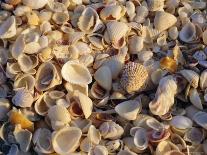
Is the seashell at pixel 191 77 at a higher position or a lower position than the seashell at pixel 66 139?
higher

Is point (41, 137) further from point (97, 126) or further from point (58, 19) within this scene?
point (58, 19)

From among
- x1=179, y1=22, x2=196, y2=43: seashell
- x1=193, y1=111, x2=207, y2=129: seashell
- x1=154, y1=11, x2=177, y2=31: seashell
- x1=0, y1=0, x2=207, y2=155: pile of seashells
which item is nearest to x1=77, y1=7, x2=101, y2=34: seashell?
x1=0, y1=0, x2=207, y2=155: pile of seashells

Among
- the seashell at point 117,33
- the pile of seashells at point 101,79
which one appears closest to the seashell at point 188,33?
the pile of seashells at point 101,79

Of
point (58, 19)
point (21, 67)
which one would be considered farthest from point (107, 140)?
point (58, 19)

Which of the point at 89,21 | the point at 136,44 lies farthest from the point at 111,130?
the point at 89,21

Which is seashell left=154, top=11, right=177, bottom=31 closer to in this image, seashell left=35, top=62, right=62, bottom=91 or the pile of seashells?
the pile of seashells

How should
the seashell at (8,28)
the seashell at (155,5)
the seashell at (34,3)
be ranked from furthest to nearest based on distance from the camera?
1. the seashell at (155,5)
2. the seashell at (34,3)
3. the seashell at (8,28)

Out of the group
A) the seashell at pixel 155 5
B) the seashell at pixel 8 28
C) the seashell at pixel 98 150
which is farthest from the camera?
the seashell at pixel 155 5

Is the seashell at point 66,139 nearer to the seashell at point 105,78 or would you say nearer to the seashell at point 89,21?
the seashell at point 105,78
